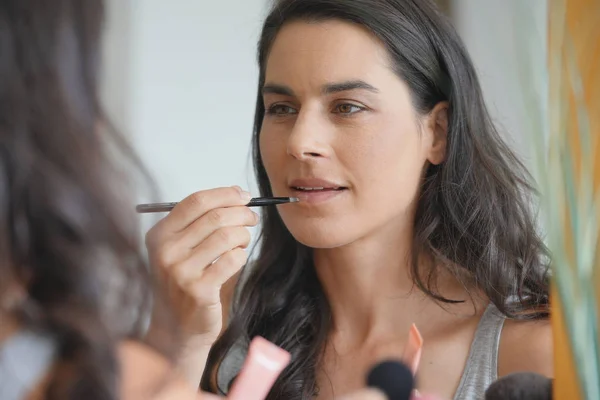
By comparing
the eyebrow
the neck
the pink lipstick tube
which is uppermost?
the eyebrow

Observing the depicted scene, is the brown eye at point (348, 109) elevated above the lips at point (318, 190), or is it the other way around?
the brown eye at point (348, 109)

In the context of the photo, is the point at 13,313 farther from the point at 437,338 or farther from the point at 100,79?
the point at 437,338

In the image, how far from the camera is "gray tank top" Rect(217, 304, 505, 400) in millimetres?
947

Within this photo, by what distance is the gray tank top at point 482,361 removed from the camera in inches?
37.3

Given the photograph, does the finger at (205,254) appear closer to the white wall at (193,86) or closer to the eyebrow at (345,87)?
the eyebrow at (345,87)

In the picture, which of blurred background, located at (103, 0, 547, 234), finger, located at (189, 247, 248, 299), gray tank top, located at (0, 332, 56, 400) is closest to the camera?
gray tank top, located at (0, 332, 56, 400)

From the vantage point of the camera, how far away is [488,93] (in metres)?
1.40

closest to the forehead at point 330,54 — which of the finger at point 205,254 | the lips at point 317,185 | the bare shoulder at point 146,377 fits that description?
the lips at point 317,185

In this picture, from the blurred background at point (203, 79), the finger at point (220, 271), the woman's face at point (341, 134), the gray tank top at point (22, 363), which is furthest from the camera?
the blurred background at point (203, 79)

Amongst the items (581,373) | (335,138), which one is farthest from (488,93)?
(581,373)

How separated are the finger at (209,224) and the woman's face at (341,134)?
12cm

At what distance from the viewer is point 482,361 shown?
0.98m

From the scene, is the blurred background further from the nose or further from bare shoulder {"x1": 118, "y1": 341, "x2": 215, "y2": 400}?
bare shoulder {"x1": 118, "y1": 341, "x2": 215, "y2": 400}

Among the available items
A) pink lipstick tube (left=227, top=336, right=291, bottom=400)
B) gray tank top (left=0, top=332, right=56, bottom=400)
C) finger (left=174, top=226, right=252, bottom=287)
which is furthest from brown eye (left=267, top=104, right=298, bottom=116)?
gray tank top (left=0, top=332, right=56, bottom=400)
